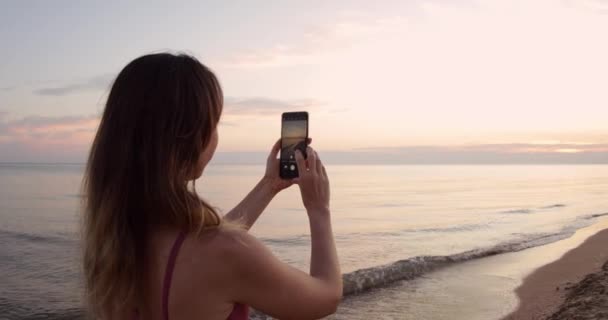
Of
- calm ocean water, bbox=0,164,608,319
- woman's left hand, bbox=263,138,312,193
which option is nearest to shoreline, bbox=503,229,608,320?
calm ocean water, bbox=0,164,608,319

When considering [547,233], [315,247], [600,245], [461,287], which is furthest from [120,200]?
[547,233]

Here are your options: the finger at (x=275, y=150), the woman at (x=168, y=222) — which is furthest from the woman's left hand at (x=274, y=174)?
the woman at (x=168, y=222)

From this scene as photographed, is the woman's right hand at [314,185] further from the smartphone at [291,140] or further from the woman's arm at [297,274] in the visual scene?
the smartphone at [291,140]

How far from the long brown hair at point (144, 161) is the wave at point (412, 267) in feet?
31.0

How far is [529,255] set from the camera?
49.9 ft

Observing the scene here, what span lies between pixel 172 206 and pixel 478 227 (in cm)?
2303

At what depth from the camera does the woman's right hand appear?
77.3 inches

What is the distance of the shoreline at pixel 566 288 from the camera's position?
26.0 ft

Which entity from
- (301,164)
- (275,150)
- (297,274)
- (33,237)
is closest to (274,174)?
(275,150)

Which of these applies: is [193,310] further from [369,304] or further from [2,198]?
[2,198]

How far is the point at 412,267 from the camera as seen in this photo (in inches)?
543

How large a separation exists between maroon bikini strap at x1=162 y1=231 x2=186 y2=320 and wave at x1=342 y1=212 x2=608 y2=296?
372 inches

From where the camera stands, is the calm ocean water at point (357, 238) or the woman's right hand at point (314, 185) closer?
the woman's right hand at point (314, 185)

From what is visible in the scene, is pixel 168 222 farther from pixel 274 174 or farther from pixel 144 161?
pixel 274 174
